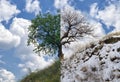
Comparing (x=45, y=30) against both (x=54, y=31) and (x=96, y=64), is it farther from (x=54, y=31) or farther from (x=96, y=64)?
(x=96, y=64)

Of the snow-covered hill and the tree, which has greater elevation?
the tree

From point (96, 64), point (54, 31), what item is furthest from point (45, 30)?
point (96, 64)

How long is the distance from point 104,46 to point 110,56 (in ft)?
1.76

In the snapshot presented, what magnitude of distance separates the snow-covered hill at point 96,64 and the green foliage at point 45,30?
122 ft

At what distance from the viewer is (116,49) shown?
22.6 feet

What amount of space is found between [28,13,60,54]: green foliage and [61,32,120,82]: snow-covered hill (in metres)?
37.2

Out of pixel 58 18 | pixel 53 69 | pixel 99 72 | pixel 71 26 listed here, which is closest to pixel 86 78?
pixel 99 72

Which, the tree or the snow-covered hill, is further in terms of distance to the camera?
the tree

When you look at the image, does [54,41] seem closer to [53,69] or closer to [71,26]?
[71,26]

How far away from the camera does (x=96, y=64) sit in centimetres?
692

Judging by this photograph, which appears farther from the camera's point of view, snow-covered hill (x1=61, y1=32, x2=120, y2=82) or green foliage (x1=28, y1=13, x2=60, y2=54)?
green foliage (x1=28, y1=13, x2=60, y2=54)

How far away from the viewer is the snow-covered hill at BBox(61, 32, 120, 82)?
652cm

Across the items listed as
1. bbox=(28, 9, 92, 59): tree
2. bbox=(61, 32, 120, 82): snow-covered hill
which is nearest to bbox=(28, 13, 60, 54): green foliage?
bbox=(28, 9, 92, 59): tree

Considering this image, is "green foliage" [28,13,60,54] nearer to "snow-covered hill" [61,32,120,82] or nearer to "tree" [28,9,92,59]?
"tree" [28,9,92,59]
